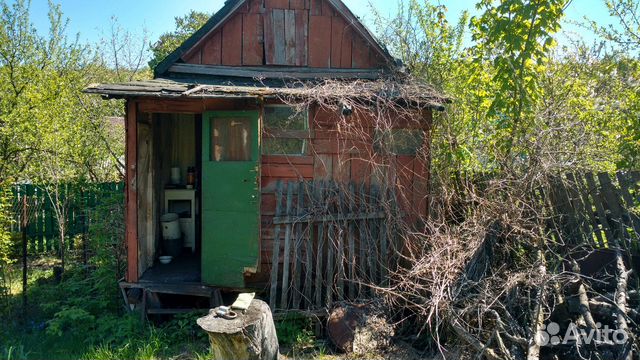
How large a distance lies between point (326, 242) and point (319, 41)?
3.32 meters

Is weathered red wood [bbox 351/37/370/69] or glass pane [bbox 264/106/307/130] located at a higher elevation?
weathered red wood [bbox 351/37/370/69]

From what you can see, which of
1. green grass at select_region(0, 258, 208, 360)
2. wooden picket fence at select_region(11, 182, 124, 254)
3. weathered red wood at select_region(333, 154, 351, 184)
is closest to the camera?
green grass at select_region(0, 258, 208, 360)

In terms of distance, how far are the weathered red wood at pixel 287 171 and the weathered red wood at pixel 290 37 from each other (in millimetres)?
1974

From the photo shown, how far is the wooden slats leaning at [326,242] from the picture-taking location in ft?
18.6

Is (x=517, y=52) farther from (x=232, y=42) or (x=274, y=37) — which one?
(x=232, y=42)

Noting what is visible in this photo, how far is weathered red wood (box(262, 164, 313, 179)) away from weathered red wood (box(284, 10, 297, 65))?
Answer: 6.48 feet

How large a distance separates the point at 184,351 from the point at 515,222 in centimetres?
408

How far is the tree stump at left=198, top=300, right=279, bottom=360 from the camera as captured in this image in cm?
308

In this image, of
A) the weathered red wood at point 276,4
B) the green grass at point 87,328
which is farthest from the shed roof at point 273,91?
the green grass at point 87,328

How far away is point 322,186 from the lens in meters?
5.88

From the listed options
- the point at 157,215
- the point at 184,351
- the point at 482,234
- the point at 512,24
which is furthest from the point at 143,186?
the point at 512,24

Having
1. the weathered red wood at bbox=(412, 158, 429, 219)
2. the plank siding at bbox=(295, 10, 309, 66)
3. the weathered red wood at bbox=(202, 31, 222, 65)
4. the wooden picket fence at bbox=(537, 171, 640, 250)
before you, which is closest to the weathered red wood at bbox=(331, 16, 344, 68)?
the plank siding at bbox=(295, 10, 309, 66)

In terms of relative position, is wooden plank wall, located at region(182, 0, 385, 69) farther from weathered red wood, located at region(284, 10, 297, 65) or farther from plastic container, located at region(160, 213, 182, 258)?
plastic container, located at region(160, 213, 182, 258)

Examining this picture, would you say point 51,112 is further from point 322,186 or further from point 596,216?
point 596,216
